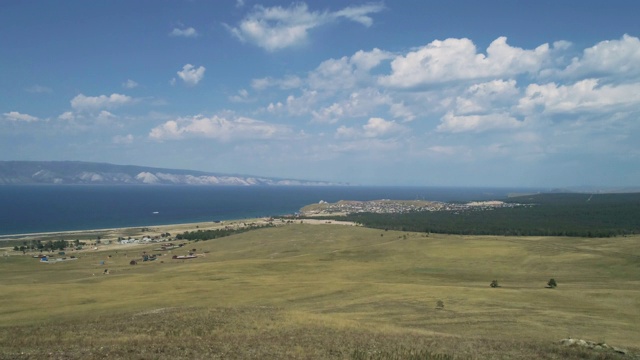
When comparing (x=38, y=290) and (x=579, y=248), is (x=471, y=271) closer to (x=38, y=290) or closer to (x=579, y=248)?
(x=579, y=248)

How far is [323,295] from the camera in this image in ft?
183

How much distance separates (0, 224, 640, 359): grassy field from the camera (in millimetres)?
25344

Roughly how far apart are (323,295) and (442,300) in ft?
50.2

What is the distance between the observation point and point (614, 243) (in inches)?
4513

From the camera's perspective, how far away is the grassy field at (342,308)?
83.1 feet

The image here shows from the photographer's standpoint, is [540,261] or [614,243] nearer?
[540,261]

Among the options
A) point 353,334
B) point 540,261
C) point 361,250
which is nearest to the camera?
point 353,334

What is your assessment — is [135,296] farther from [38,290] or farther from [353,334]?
[353,334]

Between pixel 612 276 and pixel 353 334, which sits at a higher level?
pixel 353 334

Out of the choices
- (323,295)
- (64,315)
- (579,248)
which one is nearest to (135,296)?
(64,315)

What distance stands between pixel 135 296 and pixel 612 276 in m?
82.6

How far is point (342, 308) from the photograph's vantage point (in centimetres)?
4700

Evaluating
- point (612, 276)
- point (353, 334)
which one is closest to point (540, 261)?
point (612, 276)

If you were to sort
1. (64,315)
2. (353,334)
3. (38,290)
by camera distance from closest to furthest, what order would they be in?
1. (353,334)
2. (64,315)
3. (38,290)
